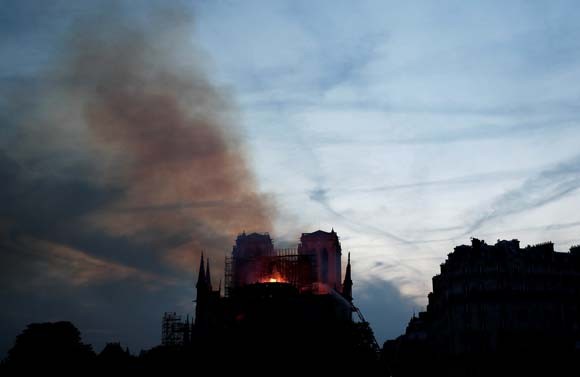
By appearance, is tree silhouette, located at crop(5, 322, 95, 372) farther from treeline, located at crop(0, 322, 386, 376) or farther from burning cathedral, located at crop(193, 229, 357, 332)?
burning cathedral, located at crop(193, 229, 357, 332)

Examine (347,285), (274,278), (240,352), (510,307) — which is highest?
(347,285)

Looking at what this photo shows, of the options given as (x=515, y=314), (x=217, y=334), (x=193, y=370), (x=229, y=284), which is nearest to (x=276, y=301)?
(x=217, y=334)

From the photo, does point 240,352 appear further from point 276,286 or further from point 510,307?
point 510,307

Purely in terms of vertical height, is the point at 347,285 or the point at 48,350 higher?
the point at 347,285

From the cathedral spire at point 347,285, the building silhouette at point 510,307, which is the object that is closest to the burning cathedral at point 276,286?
the cathedral spire at point 347,285

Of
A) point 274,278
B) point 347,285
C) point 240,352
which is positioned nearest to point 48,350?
point 240,352

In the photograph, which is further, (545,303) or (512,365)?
(545,303)

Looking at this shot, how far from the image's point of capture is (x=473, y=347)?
87938mm

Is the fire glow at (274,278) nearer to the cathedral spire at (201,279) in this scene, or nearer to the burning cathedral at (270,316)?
the burning cathedral at (270,316)

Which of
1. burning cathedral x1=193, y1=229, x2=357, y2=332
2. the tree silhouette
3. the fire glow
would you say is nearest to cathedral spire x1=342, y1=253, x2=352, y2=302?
burning cathedral x1=193, y1=229, x2=357, y2=332

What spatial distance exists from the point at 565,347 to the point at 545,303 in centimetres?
826

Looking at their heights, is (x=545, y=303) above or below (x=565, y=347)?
above

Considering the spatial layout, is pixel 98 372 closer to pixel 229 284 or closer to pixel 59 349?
pixel 59 349

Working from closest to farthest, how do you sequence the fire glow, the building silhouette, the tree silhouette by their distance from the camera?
the tree silhouette, the building silhouette, the fire glow
